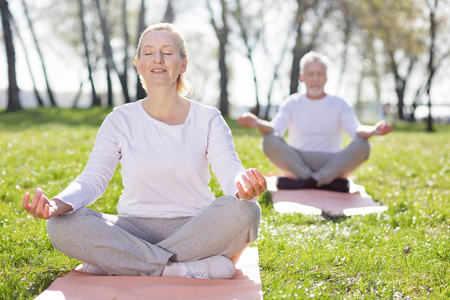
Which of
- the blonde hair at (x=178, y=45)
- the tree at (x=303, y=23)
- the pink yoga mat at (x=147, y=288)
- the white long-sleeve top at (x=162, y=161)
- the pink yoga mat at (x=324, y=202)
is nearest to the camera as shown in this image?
the pink yoga mat at (x=147, y=288)

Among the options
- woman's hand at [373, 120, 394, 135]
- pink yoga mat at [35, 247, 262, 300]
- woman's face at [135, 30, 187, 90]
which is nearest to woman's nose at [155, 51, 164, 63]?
woman's face at [135, 30, 187, 90]

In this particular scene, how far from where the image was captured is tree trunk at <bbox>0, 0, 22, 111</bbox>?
20469 millimetres

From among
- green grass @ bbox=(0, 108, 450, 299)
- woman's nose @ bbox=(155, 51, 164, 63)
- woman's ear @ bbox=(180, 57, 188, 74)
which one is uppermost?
woman's nose @ bbox=(155, 51, 164, 63)

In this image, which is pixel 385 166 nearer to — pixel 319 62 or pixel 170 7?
pixel 319 62

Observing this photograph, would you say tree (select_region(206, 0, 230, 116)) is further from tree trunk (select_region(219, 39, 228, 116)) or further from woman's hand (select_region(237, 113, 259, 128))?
woman's hand (select_region(237, 113, 259, 128))

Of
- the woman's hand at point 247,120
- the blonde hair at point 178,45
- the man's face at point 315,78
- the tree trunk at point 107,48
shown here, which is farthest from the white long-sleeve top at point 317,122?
the tree trunk at point 107,48

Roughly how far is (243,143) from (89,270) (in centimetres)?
830

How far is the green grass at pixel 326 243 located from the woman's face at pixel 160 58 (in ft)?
4.95

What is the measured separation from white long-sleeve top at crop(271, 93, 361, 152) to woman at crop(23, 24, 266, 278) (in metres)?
3.81

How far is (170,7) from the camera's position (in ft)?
71.4

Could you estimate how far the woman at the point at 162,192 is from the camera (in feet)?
10.9

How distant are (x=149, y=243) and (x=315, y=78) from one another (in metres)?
4.69

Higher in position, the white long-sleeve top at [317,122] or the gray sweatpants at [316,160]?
the white long-sleeve top at [317,122]

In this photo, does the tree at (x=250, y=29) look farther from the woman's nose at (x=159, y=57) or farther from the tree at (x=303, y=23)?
the woman's nose at (x=159, y=57)
